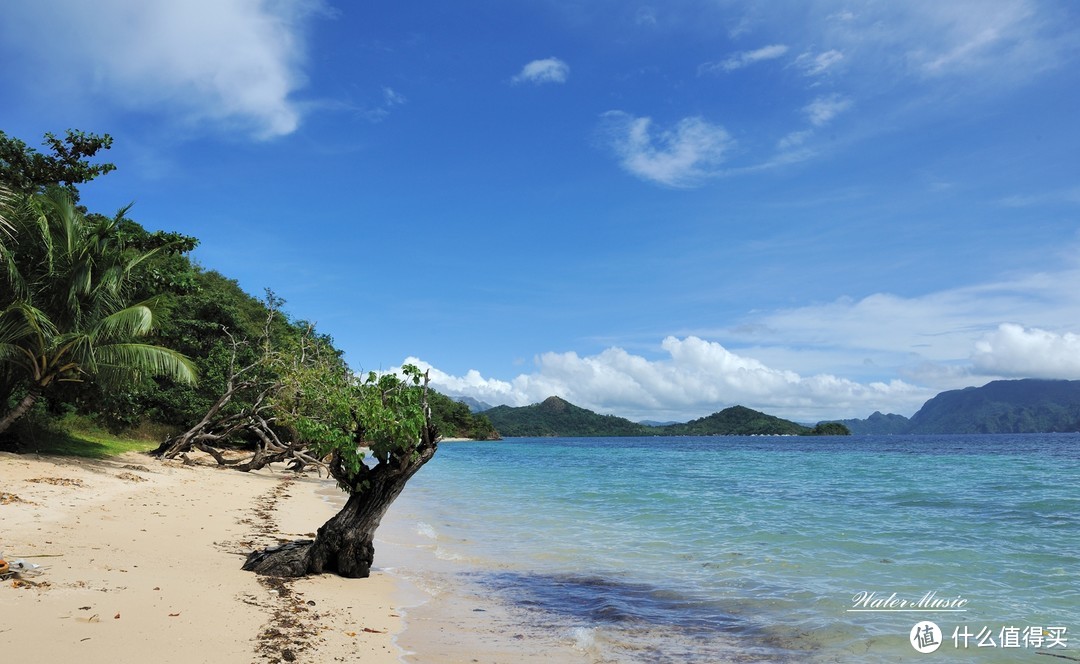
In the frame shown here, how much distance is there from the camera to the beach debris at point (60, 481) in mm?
13008

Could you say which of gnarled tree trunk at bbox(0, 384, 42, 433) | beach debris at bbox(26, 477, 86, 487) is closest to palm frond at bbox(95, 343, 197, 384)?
gnarled tree trunk at bbox(0, 384, 42, 433)

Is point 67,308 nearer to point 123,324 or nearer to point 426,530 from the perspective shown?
point 123,324

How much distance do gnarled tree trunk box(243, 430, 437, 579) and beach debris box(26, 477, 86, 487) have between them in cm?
747

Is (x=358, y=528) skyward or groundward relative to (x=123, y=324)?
groundward

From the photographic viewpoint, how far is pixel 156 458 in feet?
75.8

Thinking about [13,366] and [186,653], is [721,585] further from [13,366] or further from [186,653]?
[13,366]

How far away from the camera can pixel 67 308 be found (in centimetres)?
1675

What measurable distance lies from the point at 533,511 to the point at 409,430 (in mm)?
11050

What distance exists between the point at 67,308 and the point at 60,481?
17.6 ft

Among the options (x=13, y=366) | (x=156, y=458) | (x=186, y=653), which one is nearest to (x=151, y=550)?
(x=186, y=653)

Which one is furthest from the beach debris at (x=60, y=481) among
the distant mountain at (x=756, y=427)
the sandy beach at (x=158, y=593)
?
the distant mountain at (x=756, y=427)

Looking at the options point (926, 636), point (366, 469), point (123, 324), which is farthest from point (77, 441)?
point (926, 636)

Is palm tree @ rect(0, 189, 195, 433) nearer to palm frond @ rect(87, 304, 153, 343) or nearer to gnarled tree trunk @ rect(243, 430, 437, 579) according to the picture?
palm frond @ rect(87, 304, 153, 343)

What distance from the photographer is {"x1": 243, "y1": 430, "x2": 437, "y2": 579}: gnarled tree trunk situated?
8.58m
